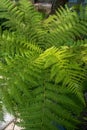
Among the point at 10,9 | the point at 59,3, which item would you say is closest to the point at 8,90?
the point at 10,9

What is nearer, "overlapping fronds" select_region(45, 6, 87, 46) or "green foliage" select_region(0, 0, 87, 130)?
"green foliage" select_region(0, 0, 87, 130)

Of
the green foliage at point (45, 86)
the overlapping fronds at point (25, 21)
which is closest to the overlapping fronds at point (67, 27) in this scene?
the overlapping fronds at point (25, 21)

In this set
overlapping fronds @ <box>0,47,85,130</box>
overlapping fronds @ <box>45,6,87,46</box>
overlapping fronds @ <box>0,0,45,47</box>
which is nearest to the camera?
overlapping fronds @ <box>0,47,85,130</box>

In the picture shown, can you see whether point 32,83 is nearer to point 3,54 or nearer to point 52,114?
point 52,114

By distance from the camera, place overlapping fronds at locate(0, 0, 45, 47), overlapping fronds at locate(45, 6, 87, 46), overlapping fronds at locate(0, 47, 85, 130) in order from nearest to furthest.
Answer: overlapping fronds at locate(0, 47, 85, 130) → overlapping fronds at locate(45, 6, 87, 46) → overlapping fronds at locate(0, 0, 45, 47)

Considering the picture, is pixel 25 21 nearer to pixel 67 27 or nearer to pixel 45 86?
pixel 67 27

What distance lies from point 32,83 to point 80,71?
32 cm

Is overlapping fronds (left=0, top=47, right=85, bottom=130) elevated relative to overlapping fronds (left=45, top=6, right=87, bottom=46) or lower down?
lower down

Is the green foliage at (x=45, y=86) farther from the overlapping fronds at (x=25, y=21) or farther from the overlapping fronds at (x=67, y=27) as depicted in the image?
the overlapping fronds at (x=25, y=21)

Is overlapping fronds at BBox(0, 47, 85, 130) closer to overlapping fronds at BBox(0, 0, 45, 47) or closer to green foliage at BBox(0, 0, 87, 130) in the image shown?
green foliage at BBox(0, 0, 87, 130)

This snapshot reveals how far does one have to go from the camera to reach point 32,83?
5.95 feet

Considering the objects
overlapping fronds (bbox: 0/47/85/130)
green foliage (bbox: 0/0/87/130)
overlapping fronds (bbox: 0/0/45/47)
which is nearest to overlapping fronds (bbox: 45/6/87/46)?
overlapping fronds (bbox: 0/0/45/47)

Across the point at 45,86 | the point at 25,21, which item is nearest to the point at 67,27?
the point at 25,21

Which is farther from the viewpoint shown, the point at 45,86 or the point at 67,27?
the point at 67,27
